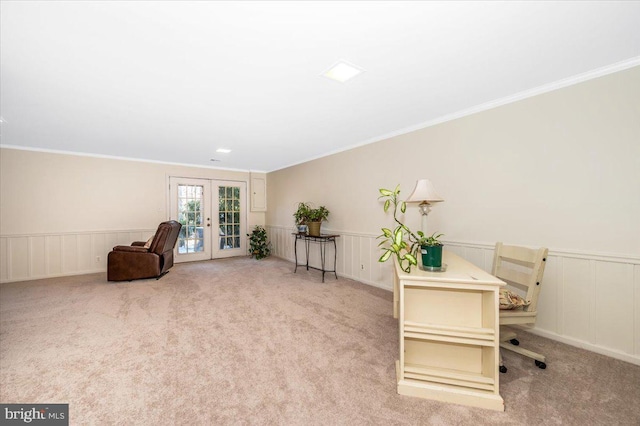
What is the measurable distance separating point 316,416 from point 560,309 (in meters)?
2.38

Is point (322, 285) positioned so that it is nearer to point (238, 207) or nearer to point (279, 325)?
point (279, 325)

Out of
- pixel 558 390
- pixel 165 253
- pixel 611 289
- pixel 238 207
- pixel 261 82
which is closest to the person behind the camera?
pixel 558 390

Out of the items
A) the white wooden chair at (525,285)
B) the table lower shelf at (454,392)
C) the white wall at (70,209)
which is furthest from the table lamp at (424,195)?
the white wall at (70,209)

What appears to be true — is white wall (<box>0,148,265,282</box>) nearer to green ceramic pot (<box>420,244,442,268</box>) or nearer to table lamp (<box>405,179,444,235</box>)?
table lamp (<box>405,179,444,235</box>)

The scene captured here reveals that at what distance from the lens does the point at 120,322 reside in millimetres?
2719

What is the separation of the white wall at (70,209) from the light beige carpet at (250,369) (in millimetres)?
1555

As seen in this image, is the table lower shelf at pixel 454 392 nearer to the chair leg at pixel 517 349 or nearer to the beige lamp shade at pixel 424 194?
the chair leg at pixel 517 349

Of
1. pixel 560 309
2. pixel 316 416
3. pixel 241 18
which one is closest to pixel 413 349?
pixel 316 416

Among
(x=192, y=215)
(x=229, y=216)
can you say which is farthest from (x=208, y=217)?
(x=229, y=216)

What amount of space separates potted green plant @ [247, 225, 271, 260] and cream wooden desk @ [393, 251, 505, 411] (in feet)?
15.8

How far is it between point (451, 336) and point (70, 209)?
6392 millimetres

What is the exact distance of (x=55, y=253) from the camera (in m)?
4.59

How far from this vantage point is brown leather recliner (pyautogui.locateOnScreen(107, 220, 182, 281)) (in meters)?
4.20

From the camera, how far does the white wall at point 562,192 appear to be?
77.9 inches
